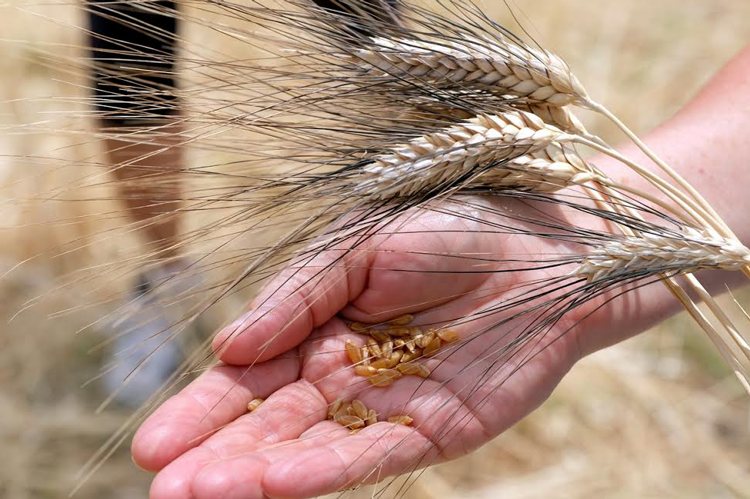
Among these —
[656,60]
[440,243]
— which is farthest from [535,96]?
[656,60]

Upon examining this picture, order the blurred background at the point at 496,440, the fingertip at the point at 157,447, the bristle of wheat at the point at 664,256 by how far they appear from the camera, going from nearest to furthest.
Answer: the bristle of wheat at the point at 664,256, the fingertip at the point at 157,447, the blurred background at the point at 496,440

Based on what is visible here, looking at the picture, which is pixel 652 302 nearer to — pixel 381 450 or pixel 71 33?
pixel 381 450

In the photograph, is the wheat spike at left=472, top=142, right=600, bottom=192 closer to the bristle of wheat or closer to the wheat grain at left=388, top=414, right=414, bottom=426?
the bristle of wheat

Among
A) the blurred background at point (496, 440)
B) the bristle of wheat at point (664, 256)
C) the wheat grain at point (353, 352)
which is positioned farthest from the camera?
the blurred background at point (496, 440)

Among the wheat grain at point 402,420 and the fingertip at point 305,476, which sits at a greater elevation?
the fingertip at point 305,476

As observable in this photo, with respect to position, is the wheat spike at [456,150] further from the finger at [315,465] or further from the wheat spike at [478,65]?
the finger at [315,465]

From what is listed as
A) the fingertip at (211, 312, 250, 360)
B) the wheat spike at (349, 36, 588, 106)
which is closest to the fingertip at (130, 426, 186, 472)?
the fingertip at (211, 312, 250, 360)

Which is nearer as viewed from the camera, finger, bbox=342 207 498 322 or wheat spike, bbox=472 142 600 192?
wheat spike, bbox=472 142 600 192

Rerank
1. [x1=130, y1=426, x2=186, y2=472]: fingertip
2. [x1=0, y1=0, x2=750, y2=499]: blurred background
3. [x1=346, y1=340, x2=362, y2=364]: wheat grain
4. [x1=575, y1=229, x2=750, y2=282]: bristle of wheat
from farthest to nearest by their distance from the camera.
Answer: [x1=0, y1=0, x2=750, y2=499]: blurred background → [x1=346, y1=340, x2=362, y2=364]: wheat grain → [x1=130, y1=426, x2=186, y2=472]: fingertip → [x1=575, y1=229, x2=750, y2=282]: bristle of wheat

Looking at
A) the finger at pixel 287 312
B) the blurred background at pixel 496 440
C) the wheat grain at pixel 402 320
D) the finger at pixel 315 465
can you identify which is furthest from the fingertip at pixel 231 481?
the blurred background at pixel 496 440
